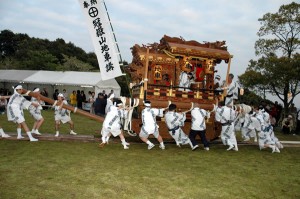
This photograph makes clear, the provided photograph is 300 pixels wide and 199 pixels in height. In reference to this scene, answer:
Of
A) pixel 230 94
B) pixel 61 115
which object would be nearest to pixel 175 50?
pixel 230 94

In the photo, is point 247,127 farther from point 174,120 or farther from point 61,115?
point 61,115

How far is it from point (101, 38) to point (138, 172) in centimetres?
437

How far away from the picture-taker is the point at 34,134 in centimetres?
888

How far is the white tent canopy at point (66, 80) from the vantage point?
858 inches

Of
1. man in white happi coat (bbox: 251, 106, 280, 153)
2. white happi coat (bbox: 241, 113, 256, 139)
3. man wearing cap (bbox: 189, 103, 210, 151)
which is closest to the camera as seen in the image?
man wearing cap (bbox: 189, 103, 210, 151)

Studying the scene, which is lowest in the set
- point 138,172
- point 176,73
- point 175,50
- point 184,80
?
point 138,172

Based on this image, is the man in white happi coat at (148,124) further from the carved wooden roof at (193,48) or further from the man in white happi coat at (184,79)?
the carved wooden roof at (193,48)

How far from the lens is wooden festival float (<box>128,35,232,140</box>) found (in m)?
8.84

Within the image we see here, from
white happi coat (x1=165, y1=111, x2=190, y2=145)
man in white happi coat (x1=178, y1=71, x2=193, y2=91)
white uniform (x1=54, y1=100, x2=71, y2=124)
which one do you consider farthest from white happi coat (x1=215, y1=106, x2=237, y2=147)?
white uniform (x1=54, y1=100, x2=71, y2=124)

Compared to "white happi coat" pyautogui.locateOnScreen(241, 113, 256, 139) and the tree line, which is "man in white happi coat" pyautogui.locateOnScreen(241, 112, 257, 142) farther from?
the tree line

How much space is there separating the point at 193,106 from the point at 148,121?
1.66m

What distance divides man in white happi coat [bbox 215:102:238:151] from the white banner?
3.34m

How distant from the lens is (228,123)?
877cm

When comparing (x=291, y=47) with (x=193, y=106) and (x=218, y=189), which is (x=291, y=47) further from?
(x=218, y=189)
